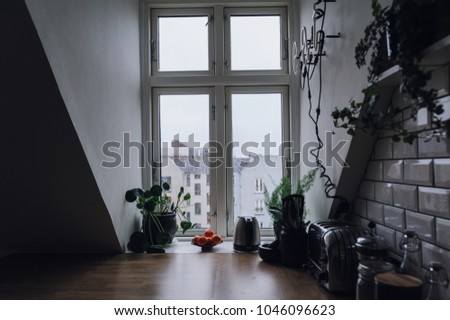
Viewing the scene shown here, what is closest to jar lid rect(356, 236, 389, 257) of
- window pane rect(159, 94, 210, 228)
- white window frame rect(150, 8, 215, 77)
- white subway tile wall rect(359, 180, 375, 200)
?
white subway tile wall rect(359, 180, 375, 200)

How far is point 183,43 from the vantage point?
80.2 inches

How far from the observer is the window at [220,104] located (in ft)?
6.49

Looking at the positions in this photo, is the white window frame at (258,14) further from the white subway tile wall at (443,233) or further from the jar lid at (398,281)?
the jar lid at (398,281)

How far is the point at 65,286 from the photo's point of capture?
1180 millimetres

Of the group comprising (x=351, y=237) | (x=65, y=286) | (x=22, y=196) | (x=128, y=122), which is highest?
(x=128, y=122)

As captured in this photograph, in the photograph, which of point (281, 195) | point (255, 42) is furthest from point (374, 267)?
point (255, 42)

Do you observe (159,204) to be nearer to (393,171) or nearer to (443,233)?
(393,171)

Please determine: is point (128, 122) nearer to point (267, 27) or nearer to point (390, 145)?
point (267, 27)

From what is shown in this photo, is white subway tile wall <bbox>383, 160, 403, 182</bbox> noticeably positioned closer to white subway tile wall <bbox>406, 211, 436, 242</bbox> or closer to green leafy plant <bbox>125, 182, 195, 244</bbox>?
white subway tile wall <bbox>406, 211, 436, 242</bbox>

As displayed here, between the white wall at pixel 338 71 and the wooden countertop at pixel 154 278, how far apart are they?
17.0 inches

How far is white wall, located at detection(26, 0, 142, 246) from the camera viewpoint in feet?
3.45

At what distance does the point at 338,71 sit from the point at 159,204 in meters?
1.21
